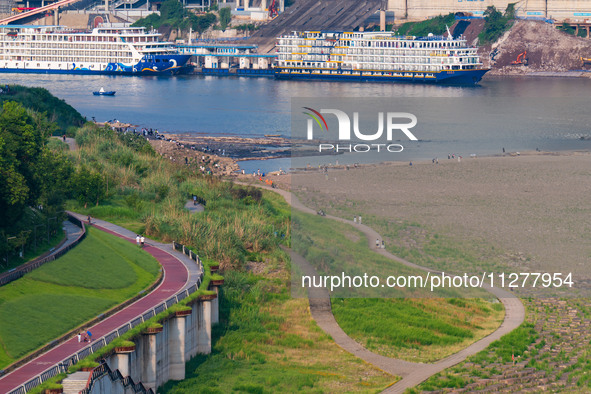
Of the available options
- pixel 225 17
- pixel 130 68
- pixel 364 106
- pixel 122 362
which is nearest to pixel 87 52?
pixel 130 68

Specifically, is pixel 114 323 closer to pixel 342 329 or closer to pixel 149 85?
pixel 342 329

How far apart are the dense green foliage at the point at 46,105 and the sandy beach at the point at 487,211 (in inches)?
1163

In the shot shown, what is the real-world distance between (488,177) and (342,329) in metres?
19.8

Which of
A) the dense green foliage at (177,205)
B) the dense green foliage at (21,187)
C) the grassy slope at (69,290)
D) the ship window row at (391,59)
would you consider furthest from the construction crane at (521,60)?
the dense green foliage at (21,187)

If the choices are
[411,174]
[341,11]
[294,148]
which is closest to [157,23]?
[341,11]

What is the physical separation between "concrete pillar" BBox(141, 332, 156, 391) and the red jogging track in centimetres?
98

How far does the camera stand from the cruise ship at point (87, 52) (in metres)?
147

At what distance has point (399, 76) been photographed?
431ft

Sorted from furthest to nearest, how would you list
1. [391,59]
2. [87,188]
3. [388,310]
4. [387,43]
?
1. [391,59]
2. [387,43]
3. [87,188]
4. [388,310]

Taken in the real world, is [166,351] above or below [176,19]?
below

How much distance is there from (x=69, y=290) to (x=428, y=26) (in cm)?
12851

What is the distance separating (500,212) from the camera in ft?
122

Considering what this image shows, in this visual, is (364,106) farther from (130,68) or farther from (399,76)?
(130,68)

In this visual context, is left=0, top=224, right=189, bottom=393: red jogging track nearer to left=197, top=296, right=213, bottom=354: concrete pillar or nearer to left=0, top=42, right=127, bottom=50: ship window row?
left=197, top=296, right=213, bottom=354: concrete pillar
